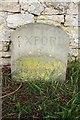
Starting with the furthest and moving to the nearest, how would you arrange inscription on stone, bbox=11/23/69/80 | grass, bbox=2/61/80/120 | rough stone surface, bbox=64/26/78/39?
rough stone surface, bbox=64/26/78/39
inscription on stone, bbox=11/23/69/80
grass, bbox=2/61/80/120

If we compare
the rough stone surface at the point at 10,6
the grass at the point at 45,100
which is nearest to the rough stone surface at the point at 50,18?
the rough stone surface at the point at 10,6

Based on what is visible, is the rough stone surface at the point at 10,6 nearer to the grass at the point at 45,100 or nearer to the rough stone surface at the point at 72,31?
the rough stone surface at the point at 72,31

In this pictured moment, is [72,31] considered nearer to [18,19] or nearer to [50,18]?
[50,18]

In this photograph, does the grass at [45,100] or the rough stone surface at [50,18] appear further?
the rough stone surface at [50,18]

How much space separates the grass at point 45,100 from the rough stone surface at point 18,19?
67 centimetres

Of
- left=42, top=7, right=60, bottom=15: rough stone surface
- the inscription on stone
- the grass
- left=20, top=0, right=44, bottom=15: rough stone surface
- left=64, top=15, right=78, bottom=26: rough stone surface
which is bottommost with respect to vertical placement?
the grass

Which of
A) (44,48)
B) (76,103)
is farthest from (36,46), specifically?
(76,103)

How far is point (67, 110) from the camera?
9.87 feet

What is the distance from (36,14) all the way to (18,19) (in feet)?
0.67

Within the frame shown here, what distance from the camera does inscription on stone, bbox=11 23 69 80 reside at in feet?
11.2

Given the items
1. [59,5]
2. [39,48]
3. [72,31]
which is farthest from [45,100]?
[59,5]

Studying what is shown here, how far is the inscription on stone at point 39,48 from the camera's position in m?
3.42

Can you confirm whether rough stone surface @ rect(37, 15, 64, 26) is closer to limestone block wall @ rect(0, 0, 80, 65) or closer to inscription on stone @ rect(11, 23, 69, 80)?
limestone block wall @ rect(0, 0, 80, 65)

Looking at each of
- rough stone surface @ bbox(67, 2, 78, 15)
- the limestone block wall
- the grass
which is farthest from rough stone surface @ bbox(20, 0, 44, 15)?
the grass
